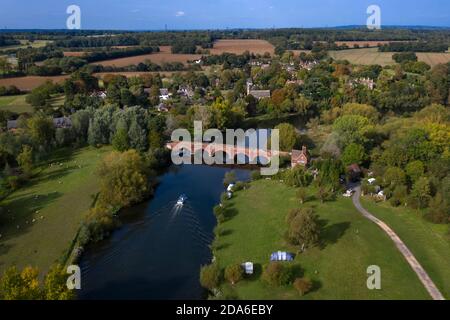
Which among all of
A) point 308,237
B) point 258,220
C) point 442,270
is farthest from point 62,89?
point 442,270

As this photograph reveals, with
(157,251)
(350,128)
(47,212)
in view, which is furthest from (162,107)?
(157,251)

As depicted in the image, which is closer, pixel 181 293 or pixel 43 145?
pixel 181 293

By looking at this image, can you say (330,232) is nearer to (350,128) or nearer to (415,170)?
(415,170)

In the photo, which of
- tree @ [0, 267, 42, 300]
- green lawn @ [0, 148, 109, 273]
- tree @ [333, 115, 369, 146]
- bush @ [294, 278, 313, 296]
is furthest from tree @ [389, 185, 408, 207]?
tree @ [0, 267, 42, 300]

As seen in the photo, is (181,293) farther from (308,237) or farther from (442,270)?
(442,270)

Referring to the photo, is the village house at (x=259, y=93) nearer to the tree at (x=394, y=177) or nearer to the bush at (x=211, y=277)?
the tree at (x=394, y=177)

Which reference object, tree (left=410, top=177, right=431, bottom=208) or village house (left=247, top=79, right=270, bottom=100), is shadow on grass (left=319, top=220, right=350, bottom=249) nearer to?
tree (left=410, top=177, right=431, bottom=208)
